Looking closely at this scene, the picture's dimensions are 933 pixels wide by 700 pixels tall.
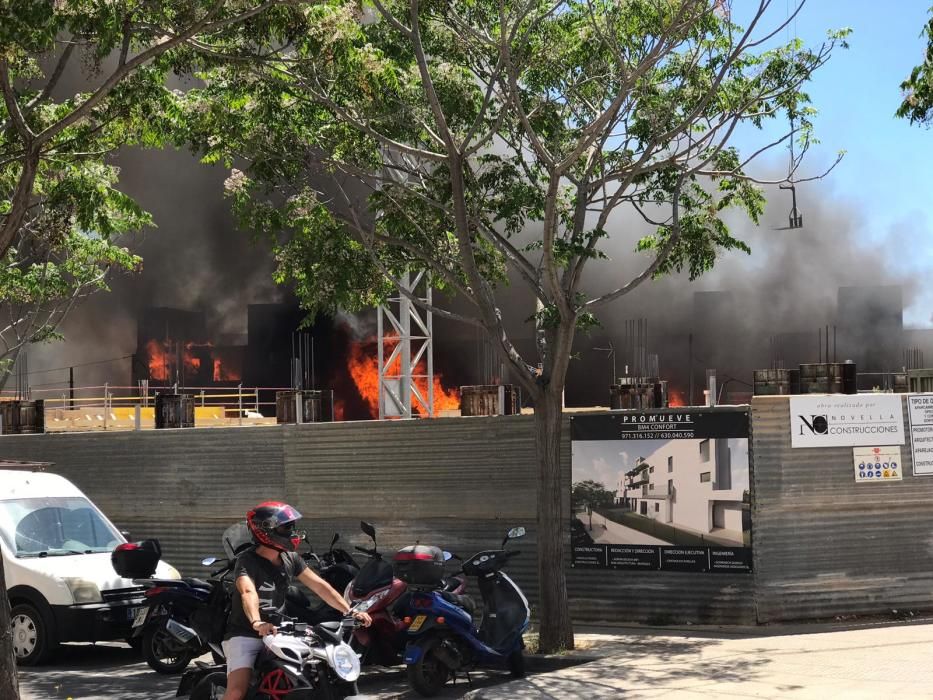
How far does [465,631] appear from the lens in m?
9.83

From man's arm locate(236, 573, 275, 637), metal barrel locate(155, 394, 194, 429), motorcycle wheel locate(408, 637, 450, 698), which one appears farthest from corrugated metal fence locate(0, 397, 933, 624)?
man's arm locate(236, 573, 275, 637)

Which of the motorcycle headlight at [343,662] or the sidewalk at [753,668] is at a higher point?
the motorcycle headlight at [343,662]

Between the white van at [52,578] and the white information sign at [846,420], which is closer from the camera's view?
the white van at [52,578]

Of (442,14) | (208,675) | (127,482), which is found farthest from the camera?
(127,482)

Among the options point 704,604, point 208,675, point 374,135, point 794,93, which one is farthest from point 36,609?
point 794,93

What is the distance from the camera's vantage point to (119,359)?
164 feet

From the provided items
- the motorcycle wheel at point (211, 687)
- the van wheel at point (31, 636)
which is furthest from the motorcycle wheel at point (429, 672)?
the van wheel at point (31, 636)

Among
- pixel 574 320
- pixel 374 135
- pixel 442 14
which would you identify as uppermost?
pixel 442 14

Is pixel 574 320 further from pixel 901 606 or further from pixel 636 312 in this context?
pixel 636 312

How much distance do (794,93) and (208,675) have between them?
9.27 metres

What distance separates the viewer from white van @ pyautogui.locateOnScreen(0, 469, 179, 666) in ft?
38.8

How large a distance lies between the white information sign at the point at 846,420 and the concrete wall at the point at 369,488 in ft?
5.77

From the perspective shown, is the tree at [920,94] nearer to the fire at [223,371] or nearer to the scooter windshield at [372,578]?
the scooter windshield at [372,578]

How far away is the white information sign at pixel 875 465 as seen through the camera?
12617 mm
